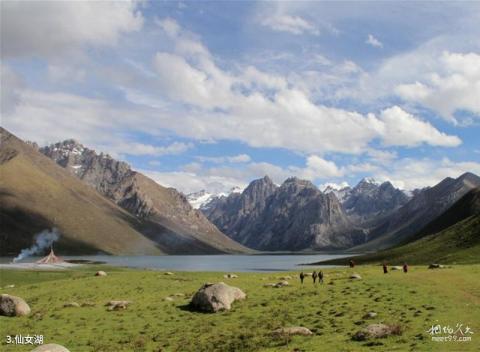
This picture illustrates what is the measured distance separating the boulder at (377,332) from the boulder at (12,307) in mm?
39571

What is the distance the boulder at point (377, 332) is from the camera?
3691cm

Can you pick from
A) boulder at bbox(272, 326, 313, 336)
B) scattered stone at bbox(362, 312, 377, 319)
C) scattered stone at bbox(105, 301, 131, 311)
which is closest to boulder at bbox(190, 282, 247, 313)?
scattered stone at bbox(105, 301, 131, 311)

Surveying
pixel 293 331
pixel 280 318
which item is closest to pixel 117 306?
pixel 280 318

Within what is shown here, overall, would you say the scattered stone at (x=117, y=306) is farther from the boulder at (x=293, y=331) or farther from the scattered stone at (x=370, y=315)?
the scattered stone at (x=370, y=315)

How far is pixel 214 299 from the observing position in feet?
180

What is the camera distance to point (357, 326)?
1642 inches

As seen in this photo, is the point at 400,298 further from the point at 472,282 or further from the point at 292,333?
the point at 292,333

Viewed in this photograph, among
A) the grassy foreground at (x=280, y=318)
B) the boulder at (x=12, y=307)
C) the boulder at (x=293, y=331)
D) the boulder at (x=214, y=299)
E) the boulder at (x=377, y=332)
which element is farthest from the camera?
the boulder at (x=12, y=307)

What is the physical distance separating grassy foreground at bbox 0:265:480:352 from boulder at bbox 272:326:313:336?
2.24 ft

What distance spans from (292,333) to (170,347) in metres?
9.91

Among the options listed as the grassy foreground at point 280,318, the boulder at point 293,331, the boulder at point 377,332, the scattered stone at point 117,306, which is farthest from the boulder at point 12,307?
the boulder at point 377,332

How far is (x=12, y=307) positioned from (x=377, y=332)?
138 feet

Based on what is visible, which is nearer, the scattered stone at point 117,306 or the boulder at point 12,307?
the boulder at point 12,307

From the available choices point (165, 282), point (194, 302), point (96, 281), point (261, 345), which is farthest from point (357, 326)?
point (96, 281)
